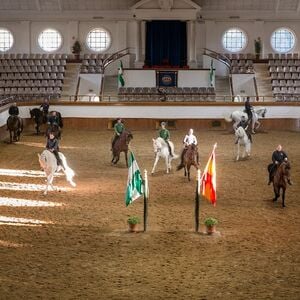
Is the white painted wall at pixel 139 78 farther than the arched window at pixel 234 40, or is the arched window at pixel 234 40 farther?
the arched window at pixel 234 40

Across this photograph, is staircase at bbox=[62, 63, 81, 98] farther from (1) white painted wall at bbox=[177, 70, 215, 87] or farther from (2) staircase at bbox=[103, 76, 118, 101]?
(1) white painted wall at bbox=[177, 70, 215, 87]

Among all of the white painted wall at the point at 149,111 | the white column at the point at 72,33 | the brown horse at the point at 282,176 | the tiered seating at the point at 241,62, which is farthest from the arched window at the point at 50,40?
the brown horse at the point at 282,176

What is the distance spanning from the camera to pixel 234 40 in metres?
43.2

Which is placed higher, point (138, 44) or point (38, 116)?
point (138, 44)

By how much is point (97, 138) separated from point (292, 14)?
57.0ft

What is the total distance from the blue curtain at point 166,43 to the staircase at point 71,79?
4591mm

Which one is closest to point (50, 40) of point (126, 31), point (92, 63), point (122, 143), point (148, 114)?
point (92, 63)

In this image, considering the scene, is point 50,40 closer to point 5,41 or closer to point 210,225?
point 5,41

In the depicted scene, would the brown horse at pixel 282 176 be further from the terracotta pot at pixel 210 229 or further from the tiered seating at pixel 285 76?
the tiered seating at pixel 285 76

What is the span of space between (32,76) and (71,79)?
80.8 inches

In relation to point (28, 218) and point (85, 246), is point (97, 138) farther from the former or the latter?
point (85, 246)

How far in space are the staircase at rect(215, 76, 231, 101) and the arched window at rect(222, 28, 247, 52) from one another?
11.2ft

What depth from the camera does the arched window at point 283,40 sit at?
43.1 m

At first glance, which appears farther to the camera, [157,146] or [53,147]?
[157,146]
